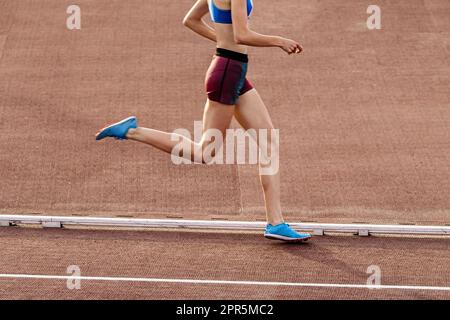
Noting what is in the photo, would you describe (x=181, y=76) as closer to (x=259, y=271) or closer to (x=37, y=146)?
(x=37, y=146)

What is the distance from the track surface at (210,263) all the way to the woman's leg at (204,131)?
82 centimetres

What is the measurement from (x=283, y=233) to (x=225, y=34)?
166cm

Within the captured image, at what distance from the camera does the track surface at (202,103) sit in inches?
396

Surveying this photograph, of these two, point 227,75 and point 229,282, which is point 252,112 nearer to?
point 227,75

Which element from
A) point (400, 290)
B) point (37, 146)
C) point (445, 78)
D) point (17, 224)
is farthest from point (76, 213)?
point (445, 78)

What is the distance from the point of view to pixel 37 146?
432 inches

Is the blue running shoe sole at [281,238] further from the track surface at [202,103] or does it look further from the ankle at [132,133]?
the ankle at [132,133]

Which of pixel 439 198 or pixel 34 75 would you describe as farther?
pixel 34 75

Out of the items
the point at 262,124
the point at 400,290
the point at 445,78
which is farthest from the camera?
the point at 445,78

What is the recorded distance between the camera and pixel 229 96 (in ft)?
26.8

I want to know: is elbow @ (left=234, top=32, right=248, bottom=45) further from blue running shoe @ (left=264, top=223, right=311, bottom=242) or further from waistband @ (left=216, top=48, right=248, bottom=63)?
blue running shoe @ (left=264, top=223, right=311, bottom=242)

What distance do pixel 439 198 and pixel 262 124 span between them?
258 cm

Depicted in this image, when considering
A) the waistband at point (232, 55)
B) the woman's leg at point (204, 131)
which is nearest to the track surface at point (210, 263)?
the woman's leg at point (204, 131)

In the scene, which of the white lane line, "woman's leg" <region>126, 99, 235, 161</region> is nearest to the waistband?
"woman's leg" <region>126, 99, 235, 161</region>
